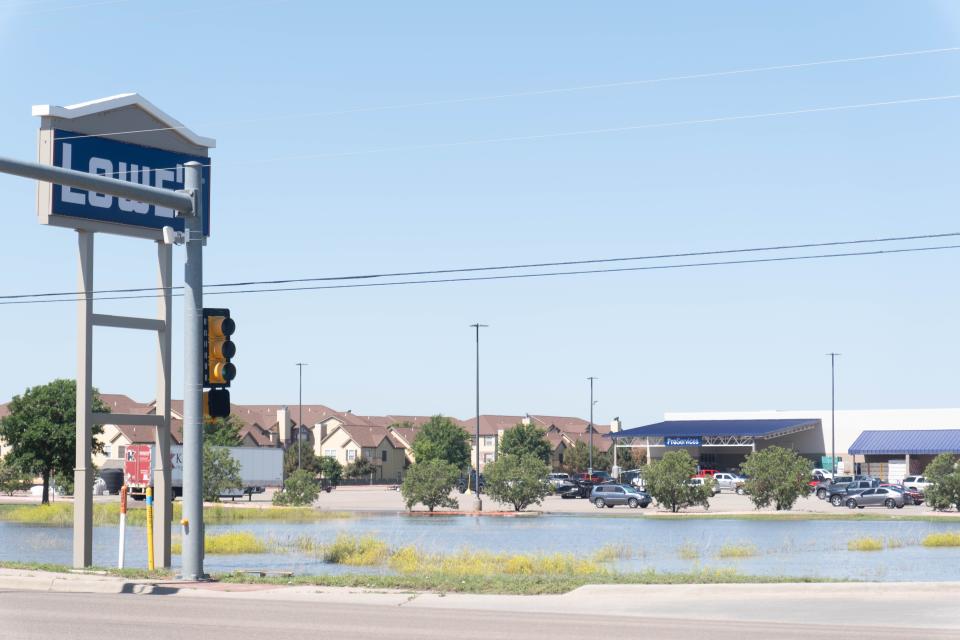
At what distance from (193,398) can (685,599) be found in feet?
29.4

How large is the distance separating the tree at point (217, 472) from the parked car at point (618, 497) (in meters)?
20.9

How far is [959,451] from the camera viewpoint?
100m

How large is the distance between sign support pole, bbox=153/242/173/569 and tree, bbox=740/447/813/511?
4140 cm

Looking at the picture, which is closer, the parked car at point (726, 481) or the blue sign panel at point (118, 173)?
the blue sign panel at point (118, 173)

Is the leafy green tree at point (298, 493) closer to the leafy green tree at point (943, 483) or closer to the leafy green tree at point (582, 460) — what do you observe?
the leafy green tree at point (943, 483)

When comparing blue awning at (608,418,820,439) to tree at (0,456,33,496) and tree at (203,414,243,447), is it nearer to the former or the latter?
tree at (203,414,243,447)

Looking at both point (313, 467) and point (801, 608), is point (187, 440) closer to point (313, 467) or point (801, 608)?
point (801, 608)

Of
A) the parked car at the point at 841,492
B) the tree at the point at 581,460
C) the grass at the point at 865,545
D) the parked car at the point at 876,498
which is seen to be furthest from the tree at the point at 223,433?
the grass at the point at 865,545

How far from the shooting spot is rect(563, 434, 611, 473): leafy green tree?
135 metres

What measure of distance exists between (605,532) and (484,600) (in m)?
30.8

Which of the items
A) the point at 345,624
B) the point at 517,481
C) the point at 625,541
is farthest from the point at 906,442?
the point at 345,624

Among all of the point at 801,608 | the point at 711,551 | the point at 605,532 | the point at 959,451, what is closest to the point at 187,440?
the point at 801,608

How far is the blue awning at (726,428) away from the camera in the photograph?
113 meters

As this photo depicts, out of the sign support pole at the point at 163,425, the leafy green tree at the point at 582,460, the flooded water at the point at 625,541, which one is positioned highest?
the sign support pole at the point at 163,425
